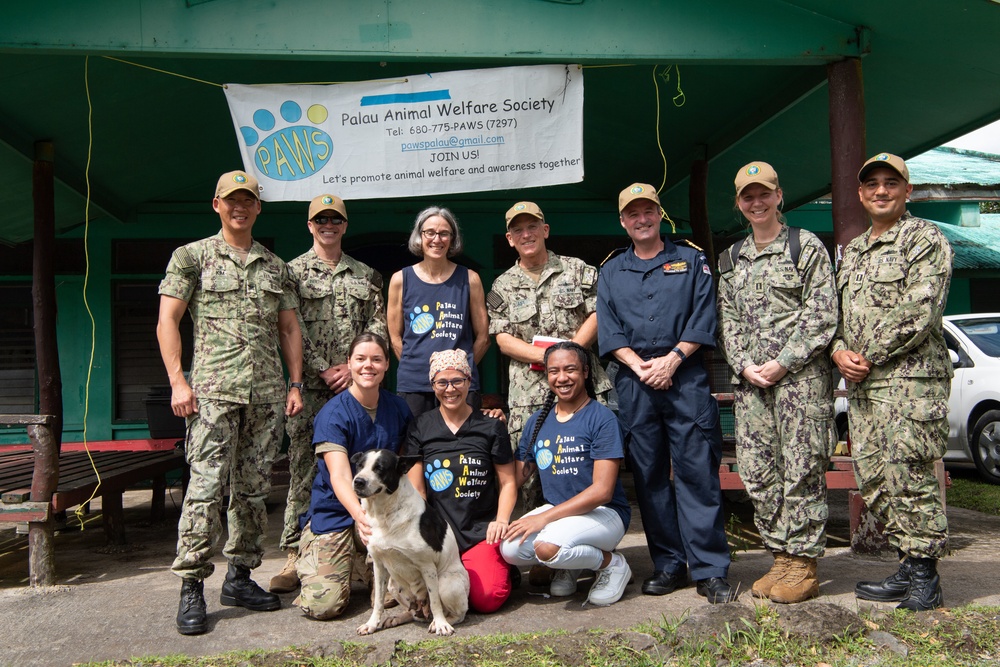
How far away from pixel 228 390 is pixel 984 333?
8.07m

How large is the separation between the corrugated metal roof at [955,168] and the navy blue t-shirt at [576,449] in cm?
782

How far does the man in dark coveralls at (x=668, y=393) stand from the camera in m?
3.91

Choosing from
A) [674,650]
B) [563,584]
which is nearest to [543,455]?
[563,584]

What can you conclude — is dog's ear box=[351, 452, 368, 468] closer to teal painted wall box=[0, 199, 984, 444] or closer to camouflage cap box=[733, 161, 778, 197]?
camouflage cap box=[733, 161, 778, 197]

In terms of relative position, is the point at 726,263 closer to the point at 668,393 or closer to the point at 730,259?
the point at 730,259

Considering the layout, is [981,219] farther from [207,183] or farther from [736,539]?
[207,183]

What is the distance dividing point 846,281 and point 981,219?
999cm

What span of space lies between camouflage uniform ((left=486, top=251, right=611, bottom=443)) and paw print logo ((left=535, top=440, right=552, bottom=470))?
25 cm

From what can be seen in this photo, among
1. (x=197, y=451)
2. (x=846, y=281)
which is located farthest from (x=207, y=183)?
(x=846, y=281)

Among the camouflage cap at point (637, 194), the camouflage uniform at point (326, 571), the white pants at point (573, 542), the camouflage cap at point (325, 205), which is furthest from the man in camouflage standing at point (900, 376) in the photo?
the camouflage cap at point (325, 205)

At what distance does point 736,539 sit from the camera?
Result: 210 inches

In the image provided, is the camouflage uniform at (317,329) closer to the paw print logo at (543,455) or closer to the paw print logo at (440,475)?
the paw print logo at (440,475)

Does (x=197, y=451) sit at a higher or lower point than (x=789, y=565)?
higher

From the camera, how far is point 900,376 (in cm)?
364
